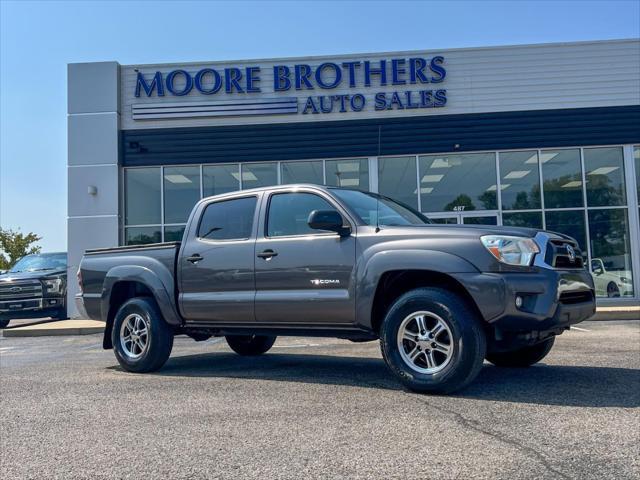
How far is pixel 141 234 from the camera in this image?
17047 mm

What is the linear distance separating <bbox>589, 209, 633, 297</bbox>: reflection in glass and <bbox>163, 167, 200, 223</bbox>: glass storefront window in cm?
1121

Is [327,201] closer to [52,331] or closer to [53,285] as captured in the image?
[52,331]

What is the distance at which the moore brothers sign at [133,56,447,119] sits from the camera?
16.4 metres

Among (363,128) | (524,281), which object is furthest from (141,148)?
(524,281)

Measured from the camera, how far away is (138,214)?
1714cm

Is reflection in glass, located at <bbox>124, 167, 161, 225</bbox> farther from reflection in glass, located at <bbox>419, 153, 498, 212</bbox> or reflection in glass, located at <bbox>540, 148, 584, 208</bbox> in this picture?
reflection in glass, located at <bbox>540, 148, 584, 208</bbox>

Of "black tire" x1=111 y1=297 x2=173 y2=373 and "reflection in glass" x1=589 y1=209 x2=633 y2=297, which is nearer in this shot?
"black tire" x1=111 y1=297 x2=173 y2=373

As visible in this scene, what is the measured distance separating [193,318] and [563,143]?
525 inches

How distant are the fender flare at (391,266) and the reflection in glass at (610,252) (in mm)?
12934

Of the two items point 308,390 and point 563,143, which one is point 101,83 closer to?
point 563,143

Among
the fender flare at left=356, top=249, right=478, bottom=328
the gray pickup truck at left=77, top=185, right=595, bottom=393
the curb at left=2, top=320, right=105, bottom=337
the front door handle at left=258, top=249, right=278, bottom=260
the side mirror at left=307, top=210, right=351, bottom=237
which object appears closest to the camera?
the gray pickup truck at left=77, top=185, right=595, bottom=393

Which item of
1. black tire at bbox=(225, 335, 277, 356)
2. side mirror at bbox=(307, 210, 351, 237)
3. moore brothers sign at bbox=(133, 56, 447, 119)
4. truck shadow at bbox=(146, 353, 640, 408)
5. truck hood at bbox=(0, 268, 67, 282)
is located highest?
moore brothers sign at bbox=(133, 56, 447, 119)

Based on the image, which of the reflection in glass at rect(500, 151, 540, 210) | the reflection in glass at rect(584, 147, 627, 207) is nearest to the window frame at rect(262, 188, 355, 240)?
the reflection in glass at rect(500, 151, 540, 210)

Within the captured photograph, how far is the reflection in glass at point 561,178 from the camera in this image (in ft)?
53.8
